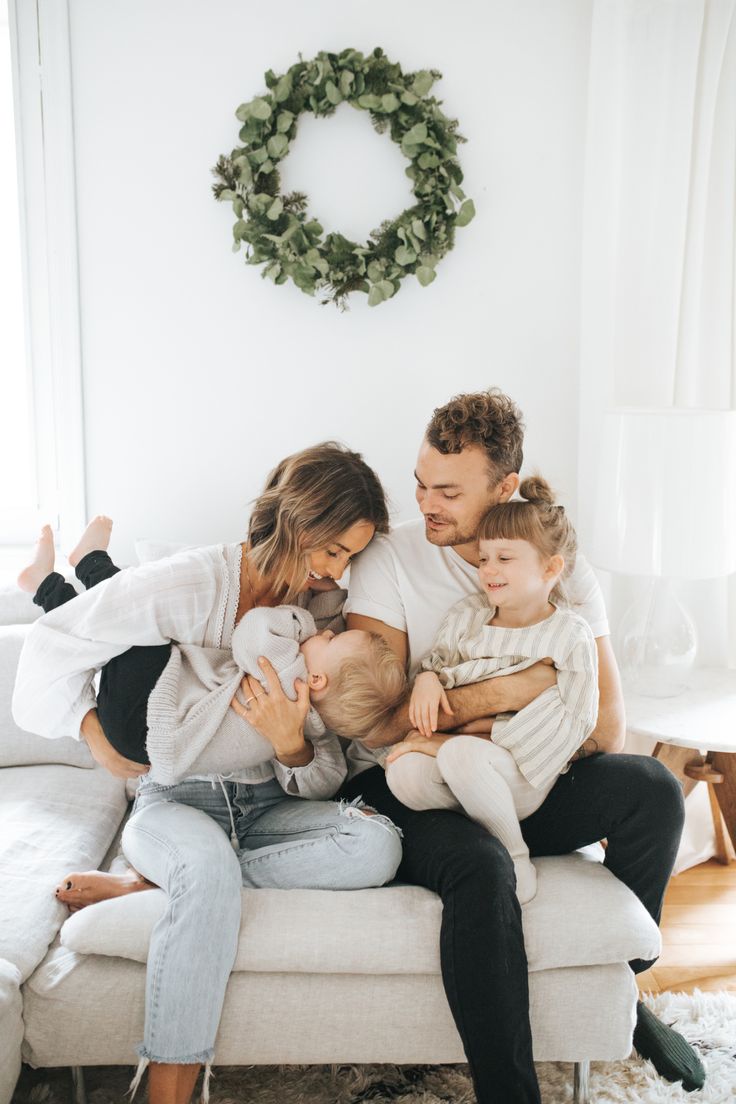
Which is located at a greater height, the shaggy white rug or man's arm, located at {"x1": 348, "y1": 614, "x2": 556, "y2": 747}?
man's arm, located at {"x1": 348, "y1": 614, "x2": 556, "y2": 747}

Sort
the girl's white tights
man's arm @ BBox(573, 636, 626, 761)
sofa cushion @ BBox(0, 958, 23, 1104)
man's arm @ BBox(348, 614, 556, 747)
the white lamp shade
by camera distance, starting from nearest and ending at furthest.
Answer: sofa cushion @ BBox(0, 958, 23, 1104)
the girl's white tights
man's arm @ BBox(348, 614, 556, 747)
man's arm @ BBox(573, 636, 626, 761)
the white lamp shade

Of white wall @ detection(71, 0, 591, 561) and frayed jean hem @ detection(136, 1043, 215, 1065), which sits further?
white wall @ detection(71, 0, 591, 561)

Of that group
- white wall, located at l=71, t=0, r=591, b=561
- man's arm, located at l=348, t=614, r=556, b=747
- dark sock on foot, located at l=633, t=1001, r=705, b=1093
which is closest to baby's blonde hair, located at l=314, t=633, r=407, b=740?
man's arm, located at l=348, t=614, r=556, b=747

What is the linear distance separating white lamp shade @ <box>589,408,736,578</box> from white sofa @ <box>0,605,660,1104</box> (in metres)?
0.93

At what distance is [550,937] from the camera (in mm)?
1648

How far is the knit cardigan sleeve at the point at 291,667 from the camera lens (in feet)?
5.92

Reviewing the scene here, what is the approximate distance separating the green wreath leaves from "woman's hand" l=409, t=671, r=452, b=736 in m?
1.17

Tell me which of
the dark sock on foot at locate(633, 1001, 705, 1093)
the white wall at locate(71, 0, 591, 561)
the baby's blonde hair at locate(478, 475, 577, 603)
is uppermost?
the white wall at locate(71, 0, 591, 561)

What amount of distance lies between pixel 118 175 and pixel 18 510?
0.96 meters

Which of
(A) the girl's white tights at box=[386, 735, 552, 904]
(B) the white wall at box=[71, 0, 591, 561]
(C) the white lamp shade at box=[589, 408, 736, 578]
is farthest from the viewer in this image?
(B) the white wall at box=[71, 0, 591, 561]

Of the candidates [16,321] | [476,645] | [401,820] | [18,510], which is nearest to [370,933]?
[401,820]

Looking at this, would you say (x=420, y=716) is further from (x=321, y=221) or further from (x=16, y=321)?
(x=16, y=321)

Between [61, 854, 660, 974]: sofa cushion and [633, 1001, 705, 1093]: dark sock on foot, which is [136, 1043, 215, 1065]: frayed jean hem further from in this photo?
[633, 1001, 705, 1093]: dark sock on foot

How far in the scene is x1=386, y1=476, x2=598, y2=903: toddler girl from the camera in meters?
1.75
